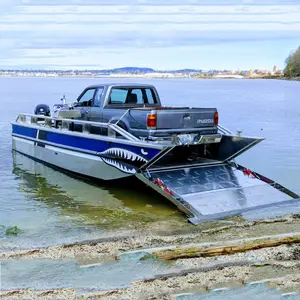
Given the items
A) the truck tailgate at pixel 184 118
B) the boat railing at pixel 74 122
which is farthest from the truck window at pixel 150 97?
the truck tailgate at pixel 184 118

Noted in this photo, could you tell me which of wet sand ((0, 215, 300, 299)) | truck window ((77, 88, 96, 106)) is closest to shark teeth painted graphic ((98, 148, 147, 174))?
wet sand ((0, 215, 300, 299))

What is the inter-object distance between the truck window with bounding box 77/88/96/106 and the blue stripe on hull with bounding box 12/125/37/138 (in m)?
2.01

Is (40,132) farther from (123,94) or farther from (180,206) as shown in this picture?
(180,206)

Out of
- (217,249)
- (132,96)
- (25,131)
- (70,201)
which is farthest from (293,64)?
(217,249)

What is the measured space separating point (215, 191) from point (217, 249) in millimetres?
3001

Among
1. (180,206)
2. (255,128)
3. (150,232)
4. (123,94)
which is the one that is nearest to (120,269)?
(150,232)

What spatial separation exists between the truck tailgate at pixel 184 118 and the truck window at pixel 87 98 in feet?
9.38

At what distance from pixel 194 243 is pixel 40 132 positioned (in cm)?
770

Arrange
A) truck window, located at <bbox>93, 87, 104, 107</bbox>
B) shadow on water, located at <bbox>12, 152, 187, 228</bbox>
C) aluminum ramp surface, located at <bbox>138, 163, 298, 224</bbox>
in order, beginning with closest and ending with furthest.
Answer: aluminum ramp surface, located at <bbox>138, 163, 298, 224</bbox>, shadow on water, located at <bbox>12, 152, 187, 228</bbox>, truck window, located at <bbox>93, 87, 104, 107</bbox>

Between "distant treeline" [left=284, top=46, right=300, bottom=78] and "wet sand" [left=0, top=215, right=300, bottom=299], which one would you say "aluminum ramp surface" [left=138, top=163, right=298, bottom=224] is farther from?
"distant treeline" [left=284, top=46, right=300, bottom=78]

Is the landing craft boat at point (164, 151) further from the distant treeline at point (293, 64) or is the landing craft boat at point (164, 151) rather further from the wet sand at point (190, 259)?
the distant treeline at point (293, 64)

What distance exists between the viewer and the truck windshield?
12.2 m

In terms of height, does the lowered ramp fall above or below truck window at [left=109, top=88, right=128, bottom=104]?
below

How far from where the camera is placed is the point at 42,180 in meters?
13.4
